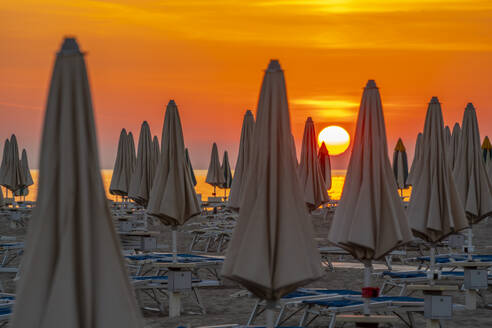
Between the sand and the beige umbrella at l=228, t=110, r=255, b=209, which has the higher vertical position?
the beige umbrella at l=228, t=110, r=255, b=209

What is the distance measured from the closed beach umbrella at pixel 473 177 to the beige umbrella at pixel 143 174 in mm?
6114

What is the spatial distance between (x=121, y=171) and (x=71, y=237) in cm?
1524

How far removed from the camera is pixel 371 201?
7758mm

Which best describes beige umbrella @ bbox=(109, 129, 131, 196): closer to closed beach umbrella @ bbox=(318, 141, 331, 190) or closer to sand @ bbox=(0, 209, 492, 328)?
sand @ bbox=(0, 209, 492, 328)

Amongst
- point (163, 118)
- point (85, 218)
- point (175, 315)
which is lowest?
point (175, 315)

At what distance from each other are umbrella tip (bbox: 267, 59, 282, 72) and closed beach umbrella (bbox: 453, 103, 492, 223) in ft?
20.9

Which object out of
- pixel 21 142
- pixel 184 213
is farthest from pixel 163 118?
pixel 21 142

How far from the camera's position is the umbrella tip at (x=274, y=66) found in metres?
6.19

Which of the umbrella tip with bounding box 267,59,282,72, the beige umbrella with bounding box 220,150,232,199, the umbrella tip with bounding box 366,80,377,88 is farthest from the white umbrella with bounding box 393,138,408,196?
the umbrella tip with bounding box 267,59,282,72

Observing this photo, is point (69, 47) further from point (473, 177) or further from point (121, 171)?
point (121, 171)

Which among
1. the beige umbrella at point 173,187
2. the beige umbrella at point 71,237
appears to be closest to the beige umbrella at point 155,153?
the beige umbrella at point 173,187

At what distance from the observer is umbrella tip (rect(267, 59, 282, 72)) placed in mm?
6188

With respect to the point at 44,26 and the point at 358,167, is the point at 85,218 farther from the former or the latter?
the point at 44,26

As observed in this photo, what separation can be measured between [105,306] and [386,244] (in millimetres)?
4013
